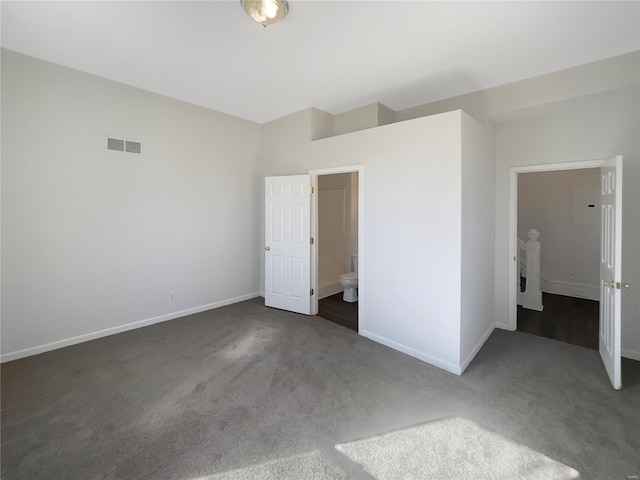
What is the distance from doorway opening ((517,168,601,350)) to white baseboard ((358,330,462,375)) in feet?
7.10

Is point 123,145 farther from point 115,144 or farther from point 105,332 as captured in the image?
point 105,332

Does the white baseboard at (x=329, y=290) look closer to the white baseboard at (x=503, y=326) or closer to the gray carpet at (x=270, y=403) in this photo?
the gray carpet at (x=270, y=403)

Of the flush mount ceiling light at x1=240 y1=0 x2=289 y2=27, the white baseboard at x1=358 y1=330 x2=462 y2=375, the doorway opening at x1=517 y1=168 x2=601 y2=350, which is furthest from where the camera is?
Result: the doorway opening at x1=517 y1=168 x2=601 y2=350

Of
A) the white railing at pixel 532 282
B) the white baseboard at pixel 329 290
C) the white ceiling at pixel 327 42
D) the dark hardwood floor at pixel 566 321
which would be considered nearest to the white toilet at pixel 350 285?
the white baseboard at pixel 329 290

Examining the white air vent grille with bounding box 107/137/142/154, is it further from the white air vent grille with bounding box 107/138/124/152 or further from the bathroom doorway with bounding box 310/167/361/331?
the bathroom doorway with bounding box 310/167/361/331

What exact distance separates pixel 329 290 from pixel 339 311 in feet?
2.83

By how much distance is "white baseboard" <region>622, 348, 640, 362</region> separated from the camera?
2.73m

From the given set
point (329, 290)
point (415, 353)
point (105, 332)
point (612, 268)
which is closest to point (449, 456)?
point (415, 353)

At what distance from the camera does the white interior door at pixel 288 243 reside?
157 inches

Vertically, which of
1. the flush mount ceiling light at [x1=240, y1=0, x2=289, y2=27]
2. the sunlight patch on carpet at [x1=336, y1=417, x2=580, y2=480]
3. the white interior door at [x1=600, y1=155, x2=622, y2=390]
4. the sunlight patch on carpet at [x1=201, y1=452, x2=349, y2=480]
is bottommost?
the sunlight patch on carpet at [x1=201, y1=452, x2=349, y2=480]

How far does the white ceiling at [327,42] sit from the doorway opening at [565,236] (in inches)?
115

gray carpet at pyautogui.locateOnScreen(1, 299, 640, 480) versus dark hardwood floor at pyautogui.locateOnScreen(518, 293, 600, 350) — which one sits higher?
dark hardwood floor at pyautogui.locateOnScreen(518, 293, 600, 350)

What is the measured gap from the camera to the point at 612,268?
7.78 feet

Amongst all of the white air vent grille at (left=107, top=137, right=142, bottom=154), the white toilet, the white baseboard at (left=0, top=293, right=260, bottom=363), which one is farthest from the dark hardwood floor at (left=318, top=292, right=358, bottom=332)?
the white air vent grille at (left=107, top=137, right=142, bottom=154)
